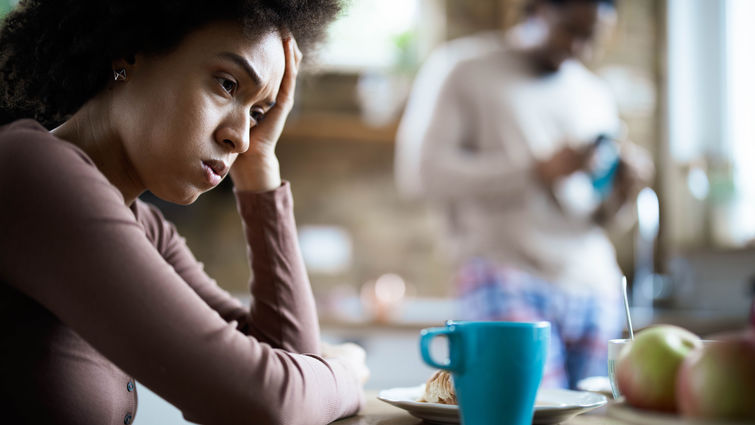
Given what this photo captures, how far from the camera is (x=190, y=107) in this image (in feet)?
2.48

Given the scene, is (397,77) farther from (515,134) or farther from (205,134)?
(205,134)

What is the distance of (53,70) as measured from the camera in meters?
0.81

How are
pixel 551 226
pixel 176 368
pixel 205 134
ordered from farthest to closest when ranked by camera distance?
pixel 551 226 < pixel 205 134 < pixel 176 368

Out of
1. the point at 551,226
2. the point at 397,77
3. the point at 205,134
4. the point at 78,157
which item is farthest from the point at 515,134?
the point at 397,77

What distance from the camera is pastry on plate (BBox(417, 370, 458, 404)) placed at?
0.78 m

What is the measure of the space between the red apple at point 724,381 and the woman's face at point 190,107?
1.70 feet

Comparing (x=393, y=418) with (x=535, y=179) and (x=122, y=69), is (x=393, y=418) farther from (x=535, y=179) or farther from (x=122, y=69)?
(x=535, y=179)

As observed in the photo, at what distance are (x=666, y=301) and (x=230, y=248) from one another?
2.03m

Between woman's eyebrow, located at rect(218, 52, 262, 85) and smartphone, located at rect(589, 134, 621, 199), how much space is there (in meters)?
1.26

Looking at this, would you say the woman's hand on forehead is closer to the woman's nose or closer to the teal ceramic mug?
the woman's nose

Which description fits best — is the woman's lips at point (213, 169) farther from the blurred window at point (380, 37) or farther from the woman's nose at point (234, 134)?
the blurred window at point (380, 37)

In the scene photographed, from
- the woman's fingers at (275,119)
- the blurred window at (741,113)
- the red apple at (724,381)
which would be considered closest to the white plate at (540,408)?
the red apple at (724,381)

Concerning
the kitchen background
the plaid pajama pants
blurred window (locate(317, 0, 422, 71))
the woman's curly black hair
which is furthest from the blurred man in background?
blurred window (locate(317, 0, 422, 71))

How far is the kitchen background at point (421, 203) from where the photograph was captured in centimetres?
324
